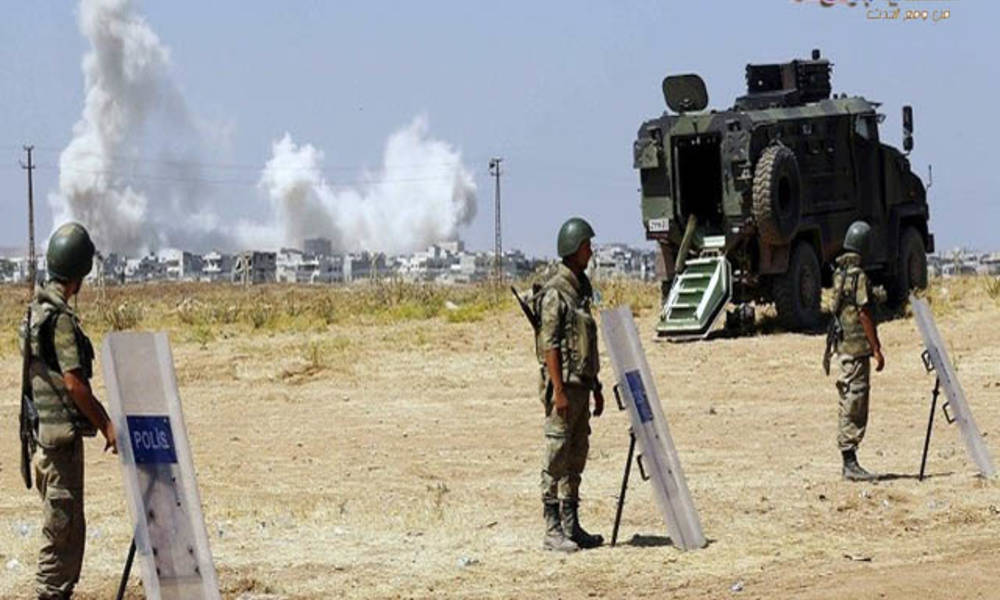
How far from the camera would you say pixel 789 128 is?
2670cm

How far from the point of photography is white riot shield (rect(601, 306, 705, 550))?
Answer: 11.2m

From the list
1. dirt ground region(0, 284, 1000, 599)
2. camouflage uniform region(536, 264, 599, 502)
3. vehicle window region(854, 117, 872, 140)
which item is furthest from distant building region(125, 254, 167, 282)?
camouflage uniform region(536, 264, 599, 502)

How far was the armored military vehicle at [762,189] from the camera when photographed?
2602 cm

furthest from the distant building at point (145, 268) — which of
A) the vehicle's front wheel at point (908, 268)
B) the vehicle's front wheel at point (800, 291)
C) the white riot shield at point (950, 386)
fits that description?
the white riot shield at point (950, 386)

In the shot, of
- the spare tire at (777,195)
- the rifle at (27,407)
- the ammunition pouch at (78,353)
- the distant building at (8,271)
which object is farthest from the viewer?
the distant building at (8,271)

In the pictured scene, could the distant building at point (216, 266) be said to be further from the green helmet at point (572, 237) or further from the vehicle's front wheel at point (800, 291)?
the green helmet at point (572, 237)

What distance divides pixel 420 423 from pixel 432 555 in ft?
27.9

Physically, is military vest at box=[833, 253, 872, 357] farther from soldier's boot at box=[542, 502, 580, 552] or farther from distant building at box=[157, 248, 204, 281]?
distant building at box=[157, 248, 204, 281]

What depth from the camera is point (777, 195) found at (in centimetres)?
2567

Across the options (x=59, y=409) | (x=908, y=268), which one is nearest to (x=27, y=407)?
(x=59, y=409)

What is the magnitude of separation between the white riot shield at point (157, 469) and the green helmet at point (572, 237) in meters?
3.60

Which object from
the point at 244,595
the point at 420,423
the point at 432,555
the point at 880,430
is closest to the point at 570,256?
the point at 432,555

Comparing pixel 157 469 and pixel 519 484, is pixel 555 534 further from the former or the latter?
pixel 157 469

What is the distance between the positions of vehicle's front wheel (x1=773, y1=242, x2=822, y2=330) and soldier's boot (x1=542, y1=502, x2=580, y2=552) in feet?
50.5
